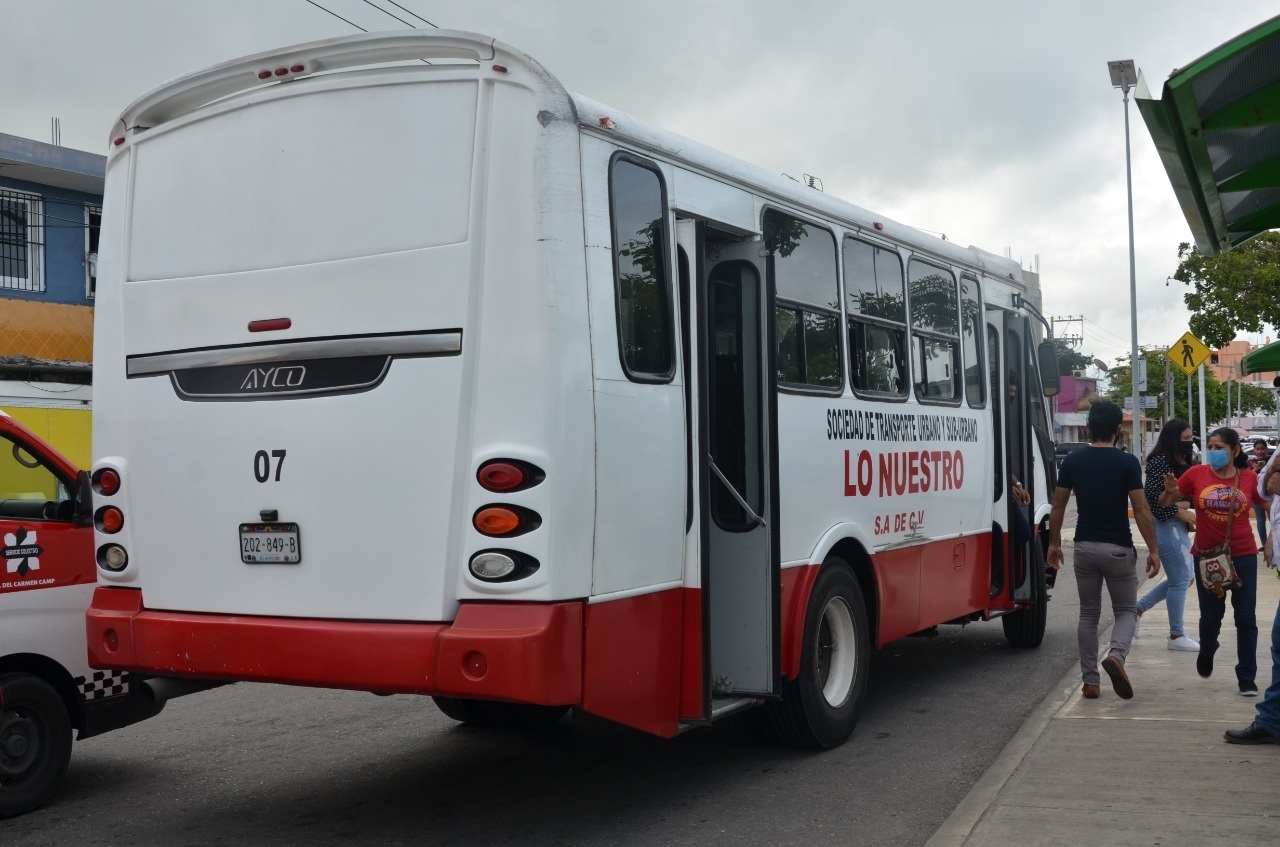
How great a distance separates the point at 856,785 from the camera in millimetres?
6750

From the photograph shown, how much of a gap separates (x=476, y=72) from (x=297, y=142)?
885mm

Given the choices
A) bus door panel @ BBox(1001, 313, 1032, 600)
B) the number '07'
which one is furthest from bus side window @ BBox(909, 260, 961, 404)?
the number '07'

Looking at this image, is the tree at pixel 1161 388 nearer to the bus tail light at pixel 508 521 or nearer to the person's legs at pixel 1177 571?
the person's legs at pixel 1177 571

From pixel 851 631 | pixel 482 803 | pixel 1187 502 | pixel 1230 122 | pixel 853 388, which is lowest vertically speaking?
pixel 482 803

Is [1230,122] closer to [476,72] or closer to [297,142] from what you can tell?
[476,72]

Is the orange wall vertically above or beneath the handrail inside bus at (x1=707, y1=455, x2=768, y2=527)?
above

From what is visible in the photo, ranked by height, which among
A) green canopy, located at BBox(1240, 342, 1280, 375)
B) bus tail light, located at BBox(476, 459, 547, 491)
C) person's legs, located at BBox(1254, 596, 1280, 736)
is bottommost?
person's legs, located at BBox(1254, 596, 1280, 736)

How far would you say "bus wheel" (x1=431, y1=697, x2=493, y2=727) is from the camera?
786 cm

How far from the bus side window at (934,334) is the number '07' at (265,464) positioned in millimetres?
4561

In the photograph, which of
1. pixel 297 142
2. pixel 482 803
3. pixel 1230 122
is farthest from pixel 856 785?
pixel 297 142

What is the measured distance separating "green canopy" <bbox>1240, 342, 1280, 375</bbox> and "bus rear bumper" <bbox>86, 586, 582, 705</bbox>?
6260 mm

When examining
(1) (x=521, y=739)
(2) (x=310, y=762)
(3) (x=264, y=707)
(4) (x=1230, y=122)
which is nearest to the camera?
(4) (x=1230, y=122)

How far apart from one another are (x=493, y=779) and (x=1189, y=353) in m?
16.1

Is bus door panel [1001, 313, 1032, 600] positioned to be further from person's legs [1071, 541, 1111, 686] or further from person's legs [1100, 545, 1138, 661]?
person's legs [1100, 545, 1138, 661]
